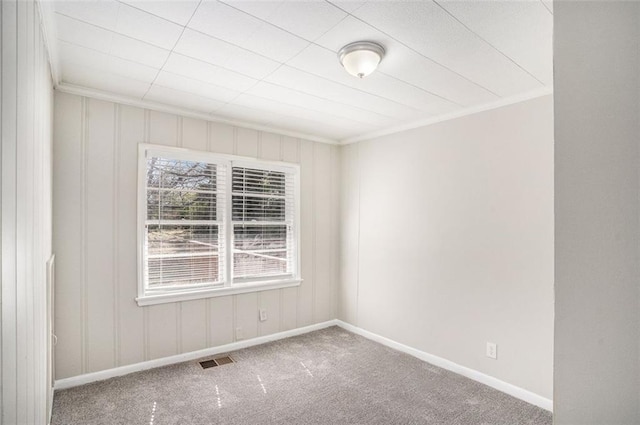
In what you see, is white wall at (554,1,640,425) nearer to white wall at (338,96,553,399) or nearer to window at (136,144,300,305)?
white wall at (338,96,553,399)

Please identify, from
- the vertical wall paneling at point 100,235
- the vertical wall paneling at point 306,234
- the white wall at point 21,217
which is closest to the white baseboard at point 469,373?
the vertical wall paneling at point 306,234

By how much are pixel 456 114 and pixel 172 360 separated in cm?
354

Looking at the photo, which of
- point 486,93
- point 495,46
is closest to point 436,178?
point 486,93

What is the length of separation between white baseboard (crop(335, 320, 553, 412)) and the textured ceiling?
2367 mm

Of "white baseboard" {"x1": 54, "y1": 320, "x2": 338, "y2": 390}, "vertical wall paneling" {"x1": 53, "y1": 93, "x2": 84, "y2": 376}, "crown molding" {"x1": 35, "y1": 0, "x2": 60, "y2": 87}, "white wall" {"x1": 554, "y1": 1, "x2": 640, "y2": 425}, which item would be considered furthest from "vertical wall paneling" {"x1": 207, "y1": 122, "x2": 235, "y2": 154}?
"white wall" {"x1": 554, "y1": 1, "x2": 640, "y2": 425}

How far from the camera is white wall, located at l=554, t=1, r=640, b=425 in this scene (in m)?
0.60

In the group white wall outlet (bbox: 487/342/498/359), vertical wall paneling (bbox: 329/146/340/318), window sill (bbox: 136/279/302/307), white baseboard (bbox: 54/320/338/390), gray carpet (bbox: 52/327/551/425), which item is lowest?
gray carpet (bbox: 52/327/551/425)

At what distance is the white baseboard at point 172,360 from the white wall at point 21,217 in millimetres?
1220

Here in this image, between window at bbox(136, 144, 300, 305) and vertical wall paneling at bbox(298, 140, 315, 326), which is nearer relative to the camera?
window at bbox(136, 144, 300, 305)

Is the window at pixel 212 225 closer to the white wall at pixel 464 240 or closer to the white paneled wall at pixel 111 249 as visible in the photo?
the white paneled wall at pixel 111 249

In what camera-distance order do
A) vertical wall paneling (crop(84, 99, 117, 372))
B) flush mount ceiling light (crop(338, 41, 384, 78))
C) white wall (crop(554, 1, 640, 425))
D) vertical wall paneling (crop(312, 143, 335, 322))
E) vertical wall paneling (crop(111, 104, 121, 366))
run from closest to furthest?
white wall (crop(554, 1, 640, 425)), flush mount ceiling light (crop(338, 41, 384, 78)), vertical wall paneling (crop(84, 99, 117, 372)), vertical wall paneling (crop(111, 104, 121, 366)), vertical wall paneling (crop(312, 143, 335, 322))

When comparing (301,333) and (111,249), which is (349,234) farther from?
(111,249)

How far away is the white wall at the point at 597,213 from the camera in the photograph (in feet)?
1.96

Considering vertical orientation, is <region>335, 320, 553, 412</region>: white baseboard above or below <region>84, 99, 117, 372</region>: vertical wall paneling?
below
